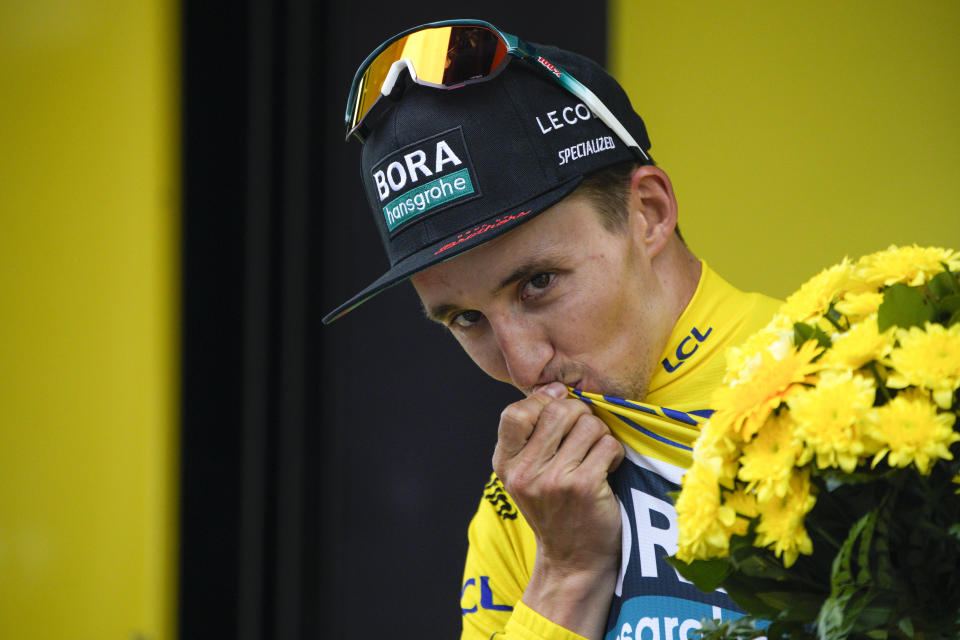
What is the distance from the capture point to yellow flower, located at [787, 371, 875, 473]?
2.29 ft

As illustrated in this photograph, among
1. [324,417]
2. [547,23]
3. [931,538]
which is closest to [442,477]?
[324,417]

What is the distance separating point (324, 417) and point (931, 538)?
2.12m

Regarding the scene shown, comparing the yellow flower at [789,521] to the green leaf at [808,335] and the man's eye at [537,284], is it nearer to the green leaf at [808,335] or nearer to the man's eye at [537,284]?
the green leaf at [808,335]

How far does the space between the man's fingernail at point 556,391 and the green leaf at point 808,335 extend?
21.3 inches

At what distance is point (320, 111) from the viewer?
104 inches

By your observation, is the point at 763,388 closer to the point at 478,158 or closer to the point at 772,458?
the point at 772,458

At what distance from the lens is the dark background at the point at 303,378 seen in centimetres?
262

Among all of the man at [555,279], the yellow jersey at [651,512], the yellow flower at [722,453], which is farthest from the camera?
the man at [555,279]

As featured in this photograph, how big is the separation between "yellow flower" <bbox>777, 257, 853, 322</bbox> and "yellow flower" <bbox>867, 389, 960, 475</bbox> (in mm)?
170

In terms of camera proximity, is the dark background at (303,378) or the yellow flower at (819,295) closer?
the yellow flower at (819,295)

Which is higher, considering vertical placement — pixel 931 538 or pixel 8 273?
pixel 8 273

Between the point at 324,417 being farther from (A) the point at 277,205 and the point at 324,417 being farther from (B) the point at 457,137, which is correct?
(B) the point at 457,137

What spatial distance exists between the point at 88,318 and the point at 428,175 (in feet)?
5.44

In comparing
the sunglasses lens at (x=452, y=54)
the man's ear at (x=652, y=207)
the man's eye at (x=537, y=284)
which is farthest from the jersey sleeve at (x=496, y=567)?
the sunglasses lens at (x=452, y=54)
